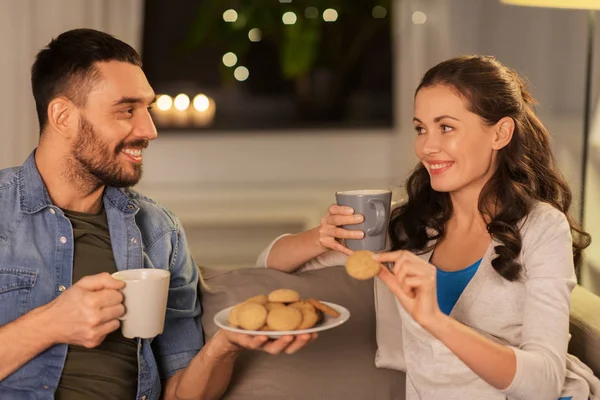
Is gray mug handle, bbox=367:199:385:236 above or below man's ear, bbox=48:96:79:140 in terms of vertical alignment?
below

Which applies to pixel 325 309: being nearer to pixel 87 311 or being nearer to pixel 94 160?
pixel 87 311

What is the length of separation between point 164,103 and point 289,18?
2.39 ft

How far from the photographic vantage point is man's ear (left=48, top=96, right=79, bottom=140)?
5.52 ft

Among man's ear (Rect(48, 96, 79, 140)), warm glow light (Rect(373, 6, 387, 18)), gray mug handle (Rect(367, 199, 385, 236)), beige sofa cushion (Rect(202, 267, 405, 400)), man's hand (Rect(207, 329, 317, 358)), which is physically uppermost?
warm glow light (Rect(373, 6, 387, 18))

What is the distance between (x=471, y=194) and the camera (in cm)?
170

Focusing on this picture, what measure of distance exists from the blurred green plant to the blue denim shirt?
217 cm

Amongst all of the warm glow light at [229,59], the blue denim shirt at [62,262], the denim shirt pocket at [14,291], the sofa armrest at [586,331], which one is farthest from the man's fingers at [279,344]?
the warm glow light at [229,59]

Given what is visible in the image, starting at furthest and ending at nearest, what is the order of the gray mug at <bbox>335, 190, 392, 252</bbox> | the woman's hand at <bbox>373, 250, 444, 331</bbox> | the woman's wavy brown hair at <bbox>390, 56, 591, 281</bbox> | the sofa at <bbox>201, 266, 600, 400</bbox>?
the sofa at <bbox>201, 266, 600, 400</bbox> → the woman's wavy brown hair at <bbox>390, 56, 591, 281</bbox> → the gray mug at <bbox>335, 190, 392, 252</bbox> → the woman's hand at <bbox>373, 250, 444, 331</bbox>

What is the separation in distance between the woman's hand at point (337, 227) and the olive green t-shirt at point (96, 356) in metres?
0.42

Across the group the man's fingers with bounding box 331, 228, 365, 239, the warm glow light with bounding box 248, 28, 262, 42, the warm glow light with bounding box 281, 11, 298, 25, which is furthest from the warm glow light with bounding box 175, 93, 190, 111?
the man's fingers with bounding box 331, 228, 365, 239

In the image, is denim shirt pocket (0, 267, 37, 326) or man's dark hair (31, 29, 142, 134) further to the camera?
man's dark hair (31, 29, 142, 134)

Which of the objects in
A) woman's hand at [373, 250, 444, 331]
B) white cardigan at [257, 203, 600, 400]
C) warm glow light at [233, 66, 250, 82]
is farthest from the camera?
A: warm glow light at [233, 66, 250, 82]

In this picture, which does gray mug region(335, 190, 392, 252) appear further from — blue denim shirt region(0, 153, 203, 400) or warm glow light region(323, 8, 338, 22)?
warm glow light region(323, 8, 338, 22)

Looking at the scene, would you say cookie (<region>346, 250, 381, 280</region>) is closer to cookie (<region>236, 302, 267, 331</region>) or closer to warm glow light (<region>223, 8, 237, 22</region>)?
cookie (<region>236, 302, 267, 331</region>)
